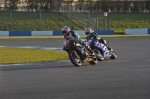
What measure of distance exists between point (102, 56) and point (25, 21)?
30305mm

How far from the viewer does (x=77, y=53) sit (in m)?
14.0

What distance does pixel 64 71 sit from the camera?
1230 cm

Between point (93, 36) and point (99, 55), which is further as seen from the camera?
point (93, 36)

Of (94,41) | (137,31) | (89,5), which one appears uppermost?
(89,5)

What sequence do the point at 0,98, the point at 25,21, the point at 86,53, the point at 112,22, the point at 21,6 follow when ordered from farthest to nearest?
the point at 21,6 < the point at 112,22 < the point at 25,21 < the point at 86,53 < the point at 0,98

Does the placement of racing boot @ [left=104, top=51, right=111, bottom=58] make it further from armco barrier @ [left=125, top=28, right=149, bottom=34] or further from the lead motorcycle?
armco barrier @ [left=125, top=28, right=149, bottom=34]

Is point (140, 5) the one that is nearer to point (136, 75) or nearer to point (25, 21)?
point (25, 21)

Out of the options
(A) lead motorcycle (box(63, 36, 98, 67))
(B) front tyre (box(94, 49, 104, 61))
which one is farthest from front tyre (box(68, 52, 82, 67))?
(B) front tyre (box(94, 49, 104, 61))

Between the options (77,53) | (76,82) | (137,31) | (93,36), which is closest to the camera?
(76,82)

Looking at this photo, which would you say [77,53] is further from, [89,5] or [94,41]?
[89,5]

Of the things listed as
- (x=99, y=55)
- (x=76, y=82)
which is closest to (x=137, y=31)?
(x=99, y=55)

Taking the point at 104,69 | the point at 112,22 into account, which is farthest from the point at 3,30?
the point at 104,69

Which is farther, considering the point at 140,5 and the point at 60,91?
the point at 140,5

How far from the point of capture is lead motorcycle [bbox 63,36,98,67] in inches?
540
